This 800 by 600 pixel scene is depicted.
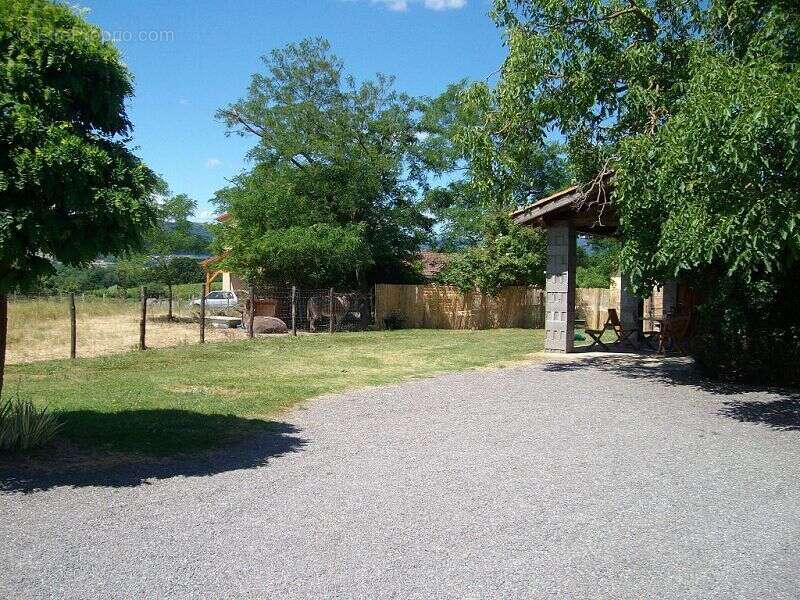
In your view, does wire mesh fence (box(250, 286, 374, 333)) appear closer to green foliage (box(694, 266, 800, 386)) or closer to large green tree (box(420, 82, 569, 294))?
large green tree (box(420, 82, 569, 294))

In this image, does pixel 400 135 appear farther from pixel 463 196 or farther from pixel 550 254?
pixel 550 254

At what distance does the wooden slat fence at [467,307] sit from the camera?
90.9ft

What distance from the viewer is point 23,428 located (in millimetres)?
6762

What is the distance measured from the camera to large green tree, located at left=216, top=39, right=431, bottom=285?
25.3 metres

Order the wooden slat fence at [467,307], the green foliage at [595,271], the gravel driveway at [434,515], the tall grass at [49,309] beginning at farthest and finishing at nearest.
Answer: the green foliage at [595,271], the wooden slat fence at [467,307], the tall grass at [49,309], the gravel driveway at [434,515]

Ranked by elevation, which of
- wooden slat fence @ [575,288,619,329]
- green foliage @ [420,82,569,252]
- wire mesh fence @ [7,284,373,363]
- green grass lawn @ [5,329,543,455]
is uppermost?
green foliage @ [420,82,569,252]

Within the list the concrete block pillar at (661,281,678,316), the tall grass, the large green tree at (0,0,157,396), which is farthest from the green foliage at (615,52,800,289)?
the tall grass

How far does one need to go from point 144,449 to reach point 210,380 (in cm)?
496

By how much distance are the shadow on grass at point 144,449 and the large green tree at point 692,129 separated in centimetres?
571

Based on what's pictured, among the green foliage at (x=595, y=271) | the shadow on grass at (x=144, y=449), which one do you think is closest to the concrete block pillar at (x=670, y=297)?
the shadow on grass at (x=144, y=449)

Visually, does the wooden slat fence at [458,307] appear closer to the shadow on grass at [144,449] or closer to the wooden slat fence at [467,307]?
the wooden slat fence at [467,307]

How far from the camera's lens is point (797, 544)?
4.89 meters

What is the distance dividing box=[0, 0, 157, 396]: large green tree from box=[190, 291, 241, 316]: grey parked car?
27.1 metres

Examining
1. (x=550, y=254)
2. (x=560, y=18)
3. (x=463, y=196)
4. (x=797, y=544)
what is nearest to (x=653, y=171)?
(x=560, y=18)
